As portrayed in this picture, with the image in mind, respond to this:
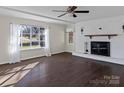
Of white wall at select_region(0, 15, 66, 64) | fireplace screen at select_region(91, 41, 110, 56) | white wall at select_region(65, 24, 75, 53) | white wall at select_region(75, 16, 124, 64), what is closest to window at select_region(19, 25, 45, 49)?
white wall at select_region(0, 15, 66, 64)

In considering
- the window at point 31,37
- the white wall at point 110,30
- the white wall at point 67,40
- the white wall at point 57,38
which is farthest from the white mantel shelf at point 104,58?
the window at point 31,37

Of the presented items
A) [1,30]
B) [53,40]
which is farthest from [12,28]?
[53,40]

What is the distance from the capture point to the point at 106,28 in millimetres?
5902

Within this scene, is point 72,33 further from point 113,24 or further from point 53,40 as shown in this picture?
point 113,24

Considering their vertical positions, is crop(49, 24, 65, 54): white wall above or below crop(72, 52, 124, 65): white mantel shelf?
above

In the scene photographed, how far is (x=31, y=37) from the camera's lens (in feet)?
22.0

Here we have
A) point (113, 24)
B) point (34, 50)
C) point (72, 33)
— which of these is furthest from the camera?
point (72, 33)

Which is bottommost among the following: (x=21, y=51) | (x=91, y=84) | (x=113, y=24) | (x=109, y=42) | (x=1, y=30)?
(x=91, y=84)

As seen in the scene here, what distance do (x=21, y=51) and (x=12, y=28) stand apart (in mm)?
1333

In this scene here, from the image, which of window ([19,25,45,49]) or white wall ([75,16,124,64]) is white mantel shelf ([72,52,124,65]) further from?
window ([19,25,45,49])

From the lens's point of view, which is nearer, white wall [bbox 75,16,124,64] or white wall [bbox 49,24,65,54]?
white wall [bbox 75,16,124,64]

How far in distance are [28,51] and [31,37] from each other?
0.91 metres

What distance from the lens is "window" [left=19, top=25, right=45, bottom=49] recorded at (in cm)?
623

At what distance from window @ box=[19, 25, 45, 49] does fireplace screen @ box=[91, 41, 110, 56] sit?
3.29 metres
